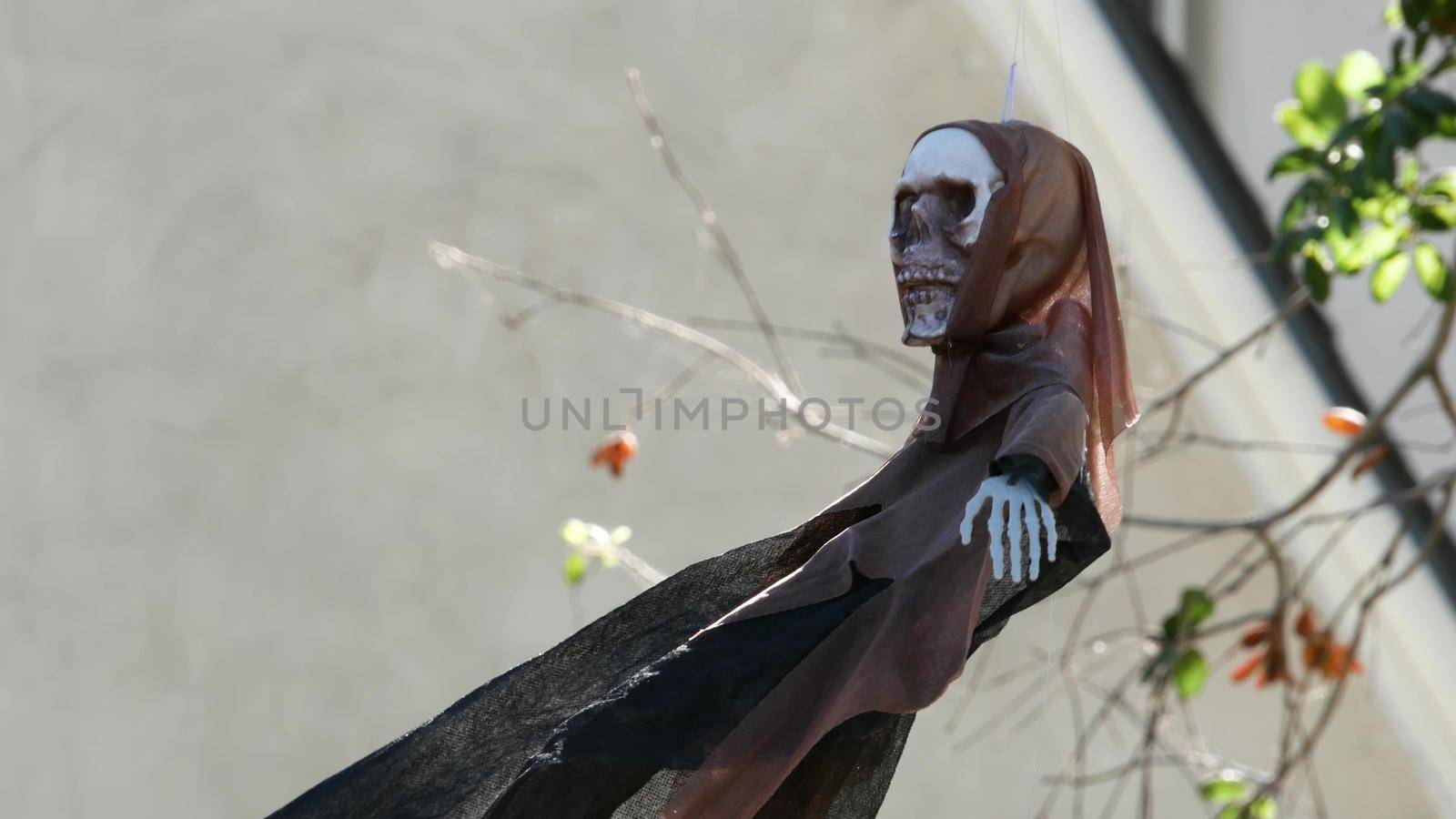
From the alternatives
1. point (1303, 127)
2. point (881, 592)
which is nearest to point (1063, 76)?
point (1303, 127)

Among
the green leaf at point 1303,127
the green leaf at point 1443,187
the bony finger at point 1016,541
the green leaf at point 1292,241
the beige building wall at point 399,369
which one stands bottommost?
the bony finger at point 1016,541

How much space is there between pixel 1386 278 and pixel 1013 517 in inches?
51.3

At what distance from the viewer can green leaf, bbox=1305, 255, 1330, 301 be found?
1.94 metres

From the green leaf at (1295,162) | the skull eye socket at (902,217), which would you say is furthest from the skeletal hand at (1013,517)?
the green leaf at (1295,162)

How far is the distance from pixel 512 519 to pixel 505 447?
13 cm

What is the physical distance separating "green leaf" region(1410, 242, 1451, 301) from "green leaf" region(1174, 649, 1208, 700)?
21.7 inches

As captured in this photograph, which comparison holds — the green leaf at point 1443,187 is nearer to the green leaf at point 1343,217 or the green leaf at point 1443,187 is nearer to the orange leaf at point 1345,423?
the green leaf at point 1343,217

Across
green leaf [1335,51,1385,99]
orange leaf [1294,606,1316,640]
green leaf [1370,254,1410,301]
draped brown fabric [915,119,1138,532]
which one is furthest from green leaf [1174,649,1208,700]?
draped brown fabric [915,119,1138,532]

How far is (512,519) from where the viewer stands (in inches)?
122

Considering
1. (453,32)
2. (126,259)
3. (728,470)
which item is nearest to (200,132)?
(126,259)

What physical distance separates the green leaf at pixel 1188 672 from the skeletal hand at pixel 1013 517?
1296mm

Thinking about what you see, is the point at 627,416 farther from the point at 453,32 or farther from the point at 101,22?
the point at 101,22

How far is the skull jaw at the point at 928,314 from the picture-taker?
113 centimetres

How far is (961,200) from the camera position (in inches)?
44.9
